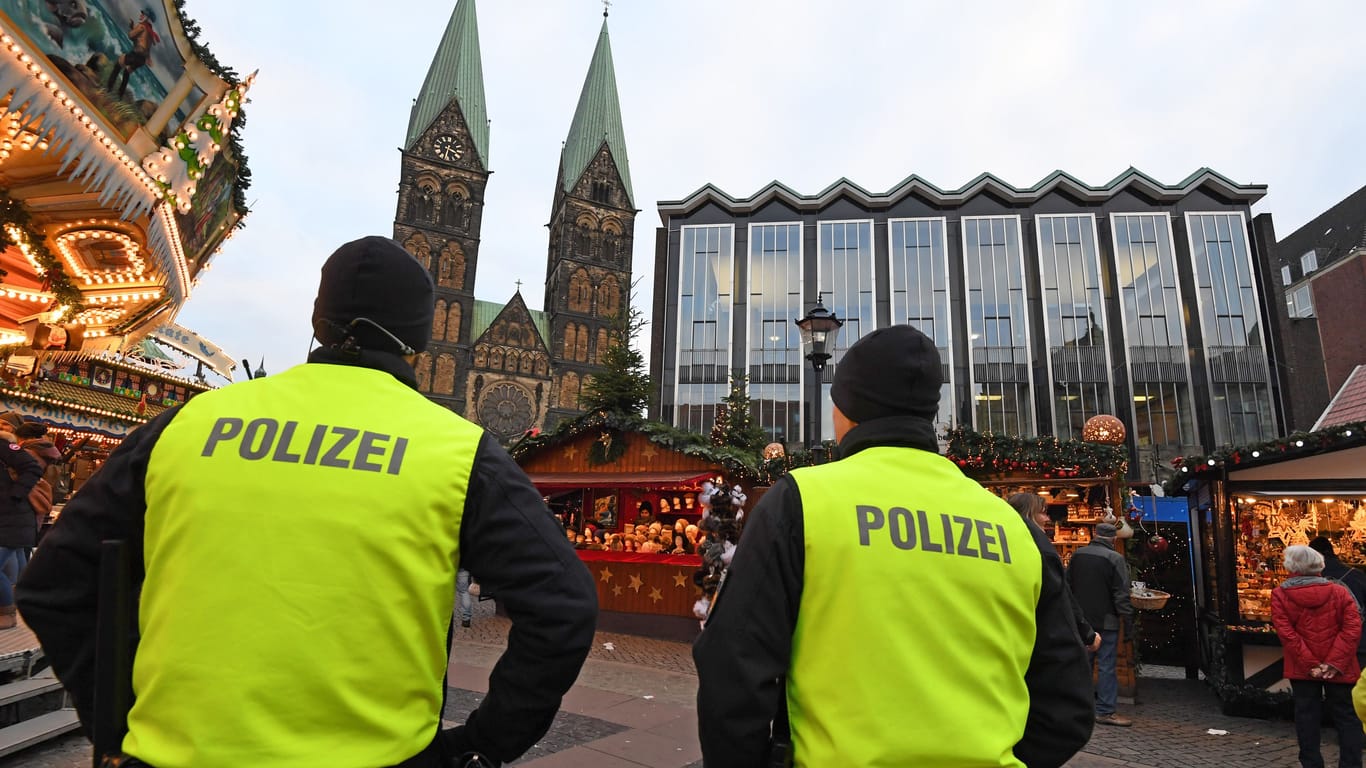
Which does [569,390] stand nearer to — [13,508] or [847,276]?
[847,276]

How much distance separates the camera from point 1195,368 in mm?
31984

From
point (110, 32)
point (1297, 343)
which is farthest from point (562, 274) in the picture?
point (110, 32)

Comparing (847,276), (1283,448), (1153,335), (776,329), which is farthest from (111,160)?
(1153,335)

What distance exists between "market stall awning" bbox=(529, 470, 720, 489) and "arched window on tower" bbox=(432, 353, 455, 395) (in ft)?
132

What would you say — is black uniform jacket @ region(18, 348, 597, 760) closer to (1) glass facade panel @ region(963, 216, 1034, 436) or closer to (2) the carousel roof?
(2) the carousel roof

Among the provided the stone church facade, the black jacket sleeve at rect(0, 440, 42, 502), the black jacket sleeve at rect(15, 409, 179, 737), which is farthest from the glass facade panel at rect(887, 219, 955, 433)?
the black jacket sleeve at rect(15, 409, 179, 737)

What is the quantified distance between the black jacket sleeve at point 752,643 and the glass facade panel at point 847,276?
32738 mm

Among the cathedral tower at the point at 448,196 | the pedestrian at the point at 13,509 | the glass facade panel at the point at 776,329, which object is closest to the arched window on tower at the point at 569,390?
the cathedral tower at the point at 448,196

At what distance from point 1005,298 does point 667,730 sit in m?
32.6

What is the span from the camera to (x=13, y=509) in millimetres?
6121

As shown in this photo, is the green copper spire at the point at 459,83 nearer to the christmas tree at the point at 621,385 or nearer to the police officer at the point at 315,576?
the christmas tree at the point at 621,385

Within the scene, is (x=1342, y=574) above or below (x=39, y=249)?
below

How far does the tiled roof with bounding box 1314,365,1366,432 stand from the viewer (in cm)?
1068

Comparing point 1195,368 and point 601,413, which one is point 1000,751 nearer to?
point 601,413
